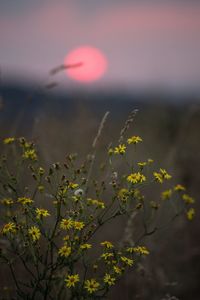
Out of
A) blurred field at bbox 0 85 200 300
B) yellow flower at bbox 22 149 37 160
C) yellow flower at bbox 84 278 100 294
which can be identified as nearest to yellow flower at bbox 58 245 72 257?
yellow flower at bbox 84 278 100 294

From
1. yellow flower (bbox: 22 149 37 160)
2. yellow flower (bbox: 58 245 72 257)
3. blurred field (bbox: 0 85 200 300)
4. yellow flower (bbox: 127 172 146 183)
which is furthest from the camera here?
blurred field (bbox: 0 85 200 300)

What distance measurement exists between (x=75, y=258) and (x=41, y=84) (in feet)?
5.87

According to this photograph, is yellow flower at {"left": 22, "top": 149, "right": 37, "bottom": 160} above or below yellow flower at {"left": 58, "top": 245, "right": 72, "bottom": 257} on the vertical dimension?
above

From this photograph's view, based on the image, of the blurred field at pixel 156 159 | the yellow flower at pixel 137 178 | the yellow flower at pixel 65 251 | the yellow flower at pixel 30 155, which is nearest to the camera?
the yellow flower at pixel 65 251

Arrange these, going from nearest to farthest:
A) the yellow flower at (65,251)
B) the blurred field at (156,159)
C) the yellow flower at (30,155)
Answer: the yellow flower at (65,251) < the yellow flower at (30,155) < the blurred field at (156,159)

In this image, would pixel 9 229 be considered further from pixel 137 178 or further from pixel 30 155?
pixel 137 178

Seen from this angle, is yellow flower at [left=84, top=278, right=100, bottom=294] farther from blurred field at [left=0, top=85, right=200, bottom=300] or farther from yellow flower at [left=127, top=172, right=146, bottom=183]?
blurred field at [left=0, top=85, right=200, bottom=300]

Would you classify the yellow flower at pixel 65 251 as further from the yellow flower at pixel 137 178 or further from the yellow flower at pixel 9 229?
the yellow flower at pixel 137 178

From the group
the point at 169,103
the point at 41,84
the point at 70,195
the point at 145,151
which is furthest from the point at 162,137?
the point at 70,195

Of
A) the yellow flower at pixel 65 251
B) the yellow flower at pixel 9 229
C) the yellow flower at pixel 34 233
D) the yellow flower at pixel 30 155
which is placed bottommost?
the yellow flower at pixel 65 251

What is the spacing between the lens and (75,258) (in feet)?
9.04

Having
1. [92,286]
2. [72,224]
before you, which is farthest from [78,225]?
[92,286]

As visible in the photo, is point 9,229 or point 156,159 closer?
point 9,229

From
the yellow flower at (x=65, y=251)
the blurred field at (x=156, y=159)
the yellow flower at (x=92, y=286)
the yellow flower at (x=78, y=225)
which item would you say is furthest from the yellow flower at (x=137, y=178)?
the blurred field at (x=156, y=159)
